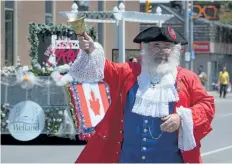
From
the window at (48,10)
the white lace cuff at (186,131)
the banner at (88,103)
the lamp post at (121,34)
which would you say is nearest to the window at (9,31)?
the window at (48,10)

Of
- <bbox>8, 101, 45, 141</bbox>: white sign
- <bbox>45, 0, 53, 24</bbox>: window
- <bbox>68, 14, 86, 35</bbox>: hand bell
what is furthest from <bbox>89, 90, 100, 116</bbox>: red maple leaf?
<bbox>45, 0, 53, 24</bbox>: window

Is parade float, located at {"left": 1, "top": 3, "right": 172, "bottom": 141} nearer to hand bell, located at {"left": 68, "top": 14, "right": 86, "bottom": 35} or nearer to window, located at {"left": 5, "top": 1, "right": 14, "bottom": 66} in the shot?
hand bell, located at {"left": 68, "top": 14, "right": 86, "bottom": 35}

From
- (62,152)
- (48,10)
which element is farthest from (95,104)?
(48,10)

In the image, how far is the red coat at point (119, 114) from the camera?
14.3ft

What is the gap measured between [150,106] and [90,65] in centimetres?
46

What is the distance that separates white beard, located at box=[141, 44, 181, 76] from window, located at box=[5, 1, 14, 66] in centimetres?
2050

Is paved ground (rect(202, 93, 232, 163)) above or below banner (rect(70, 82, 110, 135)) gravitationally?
below

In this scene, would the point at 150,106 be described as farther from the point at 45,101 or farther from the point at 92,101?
the point at 45,101

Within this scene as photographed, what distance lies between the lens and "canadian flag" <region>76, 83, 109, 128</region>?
11.9 meters

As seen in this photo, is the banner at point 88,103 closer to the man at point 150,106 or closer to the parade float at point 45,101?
the parade float at point 45,101

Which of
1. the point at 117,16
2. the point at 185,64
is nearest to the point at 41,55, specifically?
the point at 117,16

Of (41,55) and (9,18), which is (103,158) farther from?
(9,18)

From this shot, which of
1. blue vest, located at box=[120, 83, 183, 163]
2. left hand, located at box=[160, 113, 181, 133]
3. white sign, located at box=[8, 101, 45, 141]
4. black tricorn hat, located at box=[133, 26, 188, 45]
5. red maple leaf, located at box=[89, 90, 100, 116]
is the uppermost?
black tricorn hat, located at box=[133, 26, 188, 45]

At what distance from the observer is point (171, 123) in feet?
13.8
